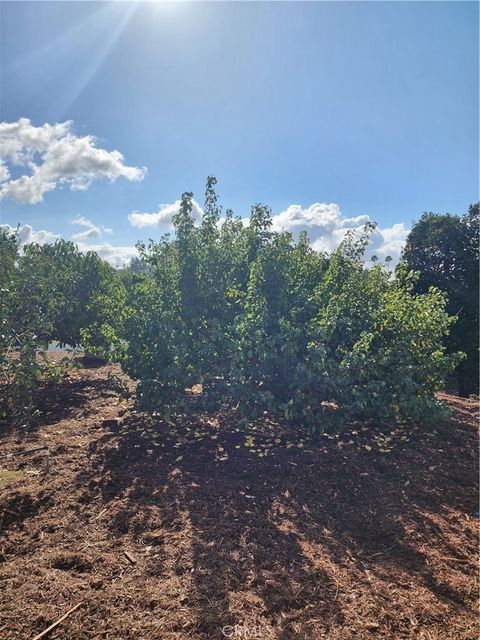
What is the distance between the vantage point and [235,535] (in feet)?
9.48

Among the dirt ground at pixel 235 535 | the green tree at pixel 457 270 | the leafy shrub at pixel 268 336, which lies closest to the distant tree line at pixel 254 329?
the leafy shrub at pixel 268 336

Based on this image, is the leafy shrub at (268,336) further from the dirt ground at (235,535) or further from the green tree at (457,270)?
the green tree at (457,270)

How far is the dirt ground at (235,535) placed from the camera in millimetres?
2195

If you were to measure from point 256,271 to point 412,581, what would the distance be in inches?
126

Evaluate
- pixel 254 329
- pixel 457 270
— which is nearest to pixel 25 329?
Result: pixel 254 329

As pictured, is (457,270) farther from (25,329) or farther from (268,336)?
(25,329)

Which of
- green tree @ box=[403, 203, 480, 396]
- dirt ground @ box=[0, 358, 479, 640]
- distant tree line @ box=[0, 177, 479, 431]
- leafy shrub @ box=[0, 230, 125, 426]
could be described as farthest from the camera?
green tree @ box=[403, 203, 480, 396]

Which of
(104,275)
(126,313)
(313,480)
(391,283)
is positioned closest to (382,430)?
(313,480)

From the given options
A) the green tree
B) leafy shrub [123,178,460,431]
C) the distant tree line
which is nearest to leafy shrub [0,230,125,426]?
the distant tree line

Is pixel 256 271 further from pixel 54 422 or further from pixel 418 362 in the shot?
pixel 54 422

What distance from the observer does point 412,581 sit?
2598 millimetres

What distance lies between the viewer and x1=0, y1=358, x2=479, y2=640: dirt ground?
2.20 metres

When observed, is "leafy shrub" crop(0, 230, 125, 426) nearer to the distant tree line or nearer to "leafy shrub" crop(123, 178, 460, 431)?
the distant tree line

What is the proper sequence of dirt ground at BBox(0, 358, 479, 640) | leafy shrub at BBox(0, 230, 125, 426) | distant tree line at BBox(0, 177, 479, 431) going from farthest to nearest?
distant tree line at BBox(0, 177, 479, 431), leafy shrub at BBox(0, 230, 125, 426), dirt ground at BBox(0, 358, 479, 640)
